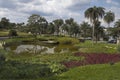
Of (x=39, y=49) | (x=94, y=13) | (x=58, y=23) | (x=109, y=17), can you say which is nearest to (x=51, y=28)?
(x=58, y=23)

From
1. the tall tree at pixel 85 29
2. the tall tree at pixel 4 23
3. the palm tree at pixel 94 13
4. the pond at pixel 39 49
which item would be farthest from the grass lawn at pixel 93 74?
the tall tree at pixel 4 23

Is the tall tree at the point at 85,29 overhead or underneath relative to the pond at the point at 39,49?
overhead

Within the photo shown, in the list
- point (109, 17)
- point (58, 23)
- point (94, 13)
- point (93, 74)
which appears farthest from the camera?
point (58, 23)

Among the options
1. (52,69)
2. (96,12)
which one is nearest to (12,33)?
(96,12)

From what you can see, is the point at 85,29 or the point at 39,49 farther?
the point at 85,29

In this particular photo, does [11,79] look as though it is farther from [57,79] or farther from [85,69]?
[85,69]

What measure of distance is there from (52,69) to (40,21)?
411 ft

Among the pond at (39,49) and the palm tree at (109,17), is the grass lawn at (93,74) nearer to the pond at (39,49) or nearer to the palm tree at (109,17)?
the pond at (39,49)

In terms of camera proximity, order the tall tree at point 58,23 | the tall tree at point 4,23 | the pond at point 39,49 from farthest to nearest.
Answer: the tall tree at point 4,23 → the tall tree at point 58,23 → the pond at point 39,49

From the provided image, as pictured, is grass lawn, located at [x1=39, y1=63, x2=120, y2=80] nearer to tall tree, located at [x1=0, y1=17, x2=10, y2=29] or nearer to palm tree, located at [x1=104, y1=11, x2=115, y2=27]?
palm tree, located at [x1=104, y1=11, x2=115, y2=27]

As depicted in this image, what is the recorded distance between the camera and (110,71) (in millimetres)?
17062

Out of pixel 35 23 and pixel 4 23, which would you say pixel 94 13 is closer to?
pixel 35 23

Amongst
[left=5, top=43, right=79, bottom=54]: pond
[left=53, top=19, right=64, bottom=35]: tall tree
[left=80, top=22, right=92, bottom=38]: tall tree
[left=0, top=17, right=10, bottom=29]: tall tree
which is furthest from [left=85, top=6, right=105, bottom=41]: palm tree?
[left=0, top=17, right=10, bottom=29]: tall tree

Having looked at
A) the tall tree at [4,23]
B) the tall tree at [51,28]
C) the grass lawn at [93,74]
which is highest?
the tall tree at [4,23]
